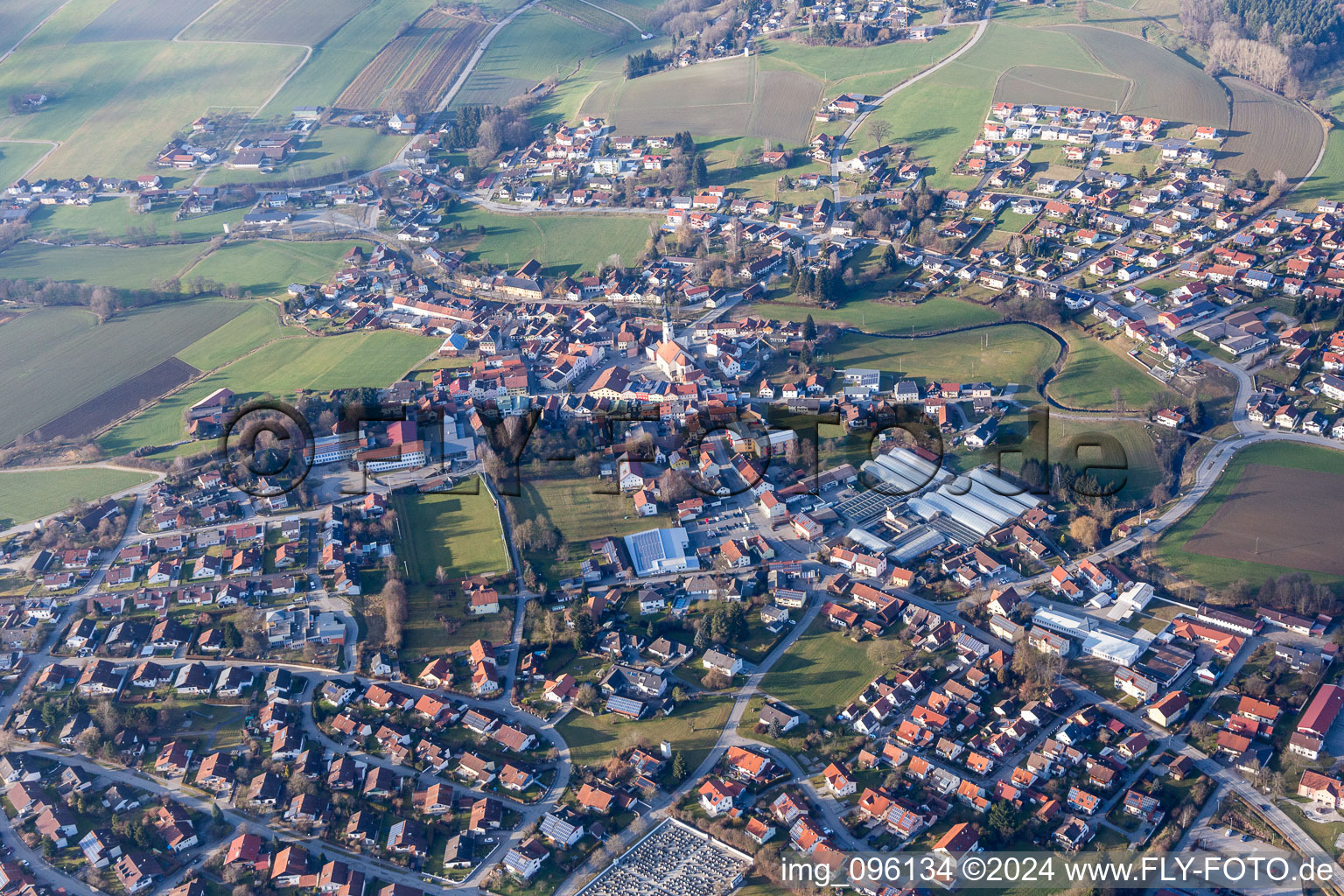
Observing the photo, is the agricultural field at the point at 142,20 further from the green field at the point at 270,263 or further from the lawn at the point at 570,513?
the lawn at the point at 570,513

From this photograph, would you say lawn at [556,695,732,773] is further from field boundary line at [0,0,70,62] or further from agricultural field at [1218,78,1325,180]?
field boundary line at [0,0,70,62]

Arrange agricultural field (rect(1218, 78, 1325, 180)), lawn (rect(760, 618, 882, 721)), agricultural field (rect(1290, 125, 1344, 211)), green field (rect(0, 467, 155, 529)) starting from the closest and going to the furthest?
1. lawn (rect(760, 618, 882, 721))
2. green field (rect(0, 467, 155, 529))
3. agricultural field (rect(1290, 125, 1344, 211))
4. agricultural field (rect(1218, 78, 1325, 180))

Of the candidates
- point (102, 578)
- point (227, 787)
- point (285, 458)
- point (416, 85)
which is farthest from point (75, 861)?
point (416, 85)

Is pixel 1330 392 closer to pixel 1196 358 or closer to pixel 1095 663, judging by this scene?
pixel 1196 358

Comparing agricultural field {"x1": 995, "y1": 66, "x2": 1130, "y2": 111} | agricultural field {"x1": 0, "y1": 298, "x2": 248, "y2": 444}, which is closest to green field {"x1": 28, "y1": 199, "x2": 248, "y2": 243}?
agricultural field {"x1": 0, "y1": 298, "x2": 248, "y2": 444}

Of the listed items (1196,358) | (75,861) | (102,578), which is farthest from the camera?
(1196,358)

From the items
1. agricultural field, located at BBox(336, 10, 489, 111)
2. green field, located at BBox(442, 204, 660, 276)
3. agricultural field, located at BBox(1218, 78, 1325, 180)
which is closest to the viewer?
green field, located at BBox(442, 204, 660, 276)
